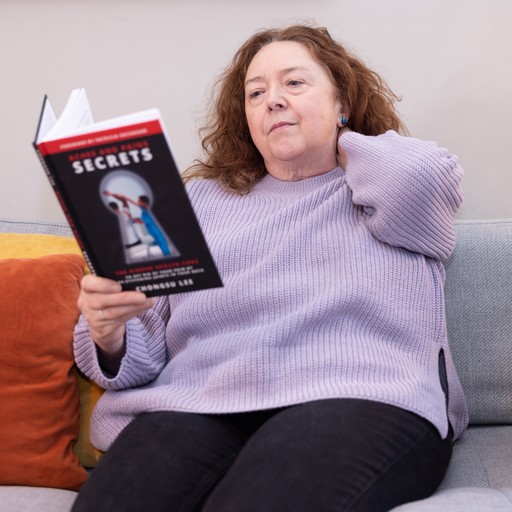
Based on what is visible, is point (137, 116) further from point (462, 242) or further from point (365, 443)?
point (462, 242)

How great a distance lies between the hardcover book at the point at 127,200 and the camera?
1.06 meters

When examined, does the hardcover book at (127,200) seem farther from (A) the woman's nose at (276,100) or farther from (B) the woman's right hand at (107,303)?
(A) the woman's nose at (276,100)

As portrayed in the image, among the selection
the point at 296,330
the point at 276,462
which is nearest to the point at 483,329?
the point at 296,330

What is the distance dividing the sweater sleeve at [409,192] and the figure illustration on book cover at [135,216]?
1.72 ft

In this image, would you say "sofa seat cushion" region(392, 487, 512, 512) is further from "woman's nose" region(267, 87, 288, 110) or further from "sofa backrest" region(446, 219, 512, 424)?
"woman's nose" region(267, 87, 288, 110)

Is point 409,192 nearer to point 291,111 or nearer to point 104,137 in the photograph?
point 291,111

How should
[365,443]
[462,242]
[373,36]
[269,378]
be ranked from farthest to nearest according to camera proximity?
[373,36], [462,242], [269,378], [365,443]

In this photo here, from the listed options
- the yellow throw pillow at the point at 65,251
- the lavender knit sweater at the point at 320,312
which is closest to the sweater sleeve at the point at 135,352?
the lavender knit sweater at the point at 320,312

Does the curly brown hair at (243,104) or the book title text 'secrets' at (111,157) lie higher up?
the book title text 'secrets' at (111,157)

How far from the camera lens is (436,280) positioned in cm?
155

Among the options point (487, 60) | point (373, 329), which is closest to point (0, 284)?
point (373, 329)

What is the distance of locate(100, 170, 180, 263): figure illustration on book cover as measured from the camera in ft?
3.57

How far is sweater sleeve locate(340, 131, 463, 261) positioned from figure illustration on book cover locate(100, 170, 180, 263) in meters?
0.52

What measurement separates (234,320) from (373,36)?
92 centimetres
